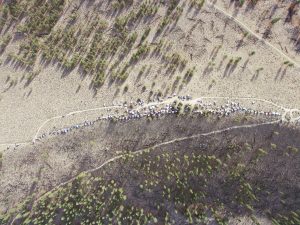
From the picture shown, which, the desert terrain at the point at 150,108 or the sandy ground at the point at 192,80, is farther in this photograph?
the sandy ground at the point at 192,80

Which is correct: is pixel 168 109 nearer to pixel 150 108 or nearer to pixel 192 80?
pixel 150 108

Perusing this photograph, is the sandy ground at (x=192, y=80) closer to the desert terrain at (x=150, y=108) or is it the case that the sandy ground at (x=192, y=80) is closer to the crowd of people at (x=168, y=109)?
the desert terrain at (x=150, y=108)

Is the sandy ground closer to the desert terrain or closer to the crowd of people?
the desert terrain

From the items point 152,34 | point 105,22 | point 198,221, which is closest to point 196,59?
point 152,34

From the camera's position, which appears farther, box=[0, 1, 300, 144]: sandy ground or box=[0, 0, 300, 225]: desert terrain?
box=[0, 1, 300, 144]: sandy ground

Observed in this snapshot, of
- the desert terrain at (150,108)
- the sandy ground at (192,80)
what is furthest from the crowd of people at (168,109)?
the sandy ground at (192,80)

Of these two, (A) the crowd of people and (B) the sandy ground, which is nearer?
(A) the crowd of people

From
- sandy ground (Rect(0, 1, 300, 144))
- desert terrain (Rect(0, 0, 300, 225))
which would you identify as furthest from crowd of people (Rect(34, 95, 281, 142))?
sandy ground (Rect(0, 1, 300, 144))

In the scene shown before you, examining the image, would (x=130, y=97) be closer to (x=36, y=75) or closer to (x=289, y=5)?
(x=36, y=75)

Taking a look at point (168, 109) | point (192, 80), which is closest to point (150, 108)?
point (168, 109)
